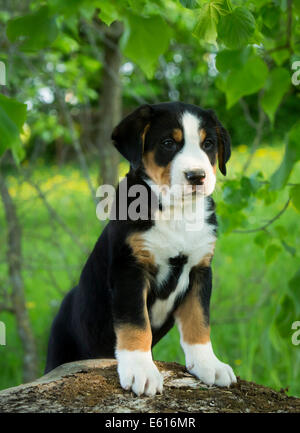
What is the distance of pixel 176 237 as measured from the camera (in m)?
2.41

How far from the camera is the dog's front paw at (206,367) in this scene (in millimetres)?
2328

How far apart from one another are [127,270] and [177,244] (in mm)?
269

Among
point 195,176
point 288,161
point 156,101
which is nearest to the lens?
point 288,161

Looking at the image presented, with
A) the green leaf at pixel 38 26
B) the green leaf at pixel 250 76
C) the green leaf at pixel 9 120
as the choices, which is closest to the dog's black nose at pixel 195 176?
the green leaf at pixel 250 76

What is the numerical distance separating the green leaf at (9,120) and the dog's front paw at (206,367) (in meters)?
1.52

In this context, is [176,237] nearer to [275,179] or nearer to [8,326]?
[275,179]

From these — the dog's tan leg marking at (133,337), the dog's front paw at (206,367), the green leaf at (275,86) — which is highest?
the green leaf at (275,86)

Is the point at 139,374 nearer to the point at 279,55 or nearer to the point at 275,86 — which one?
the point at 275,86

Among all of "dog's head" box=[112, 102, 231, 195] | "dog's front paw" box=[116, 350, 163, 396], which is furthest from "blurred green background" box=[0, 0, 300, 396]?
"dog's front paw" box=[116, 350, 163, 396]

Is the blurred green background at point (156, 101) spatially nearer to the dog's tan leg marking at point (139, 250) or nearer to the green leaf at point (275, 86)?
the green leaf at point (275, 86)

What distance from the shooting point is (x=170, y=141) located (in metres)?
2.38

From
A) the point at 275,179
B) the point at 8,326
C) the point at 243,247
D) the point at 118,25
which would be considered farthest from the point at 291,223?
the point at 275,179

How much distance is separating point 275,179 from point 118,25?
4145mm

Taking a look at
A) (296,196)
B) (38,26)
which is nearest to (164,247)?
(296,196)
